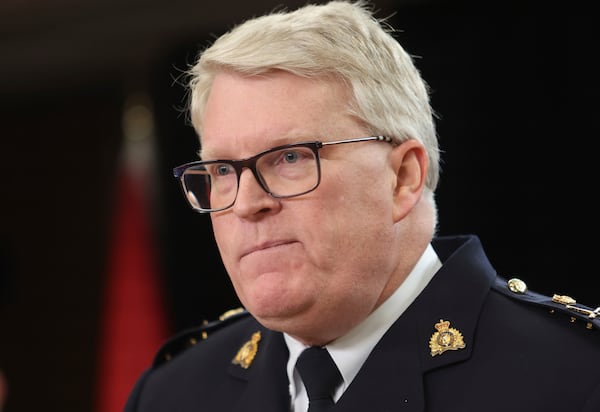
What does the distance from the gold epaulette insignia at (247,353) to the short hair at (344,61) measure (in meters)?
0.53

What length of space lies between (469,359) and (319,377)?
0.95 feet

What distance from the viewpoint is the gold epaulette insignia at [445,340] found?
177 centimetres

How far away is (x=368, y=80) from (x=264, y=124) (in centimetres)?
22

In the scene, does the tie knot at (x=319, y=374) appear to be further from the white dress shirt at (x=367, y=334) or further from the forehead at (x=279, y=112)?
the forehead at (x=279, y=112)

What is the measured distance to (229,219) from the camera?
1.79m

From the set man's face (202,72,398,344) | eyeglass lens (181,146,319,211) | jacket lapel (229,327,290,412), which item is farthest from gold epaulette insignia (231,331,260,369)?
eyeglass lens (181,146,319,211)

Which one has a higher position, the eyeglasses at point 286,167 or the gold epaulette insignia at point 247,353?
the eyeglasses at point 286,167

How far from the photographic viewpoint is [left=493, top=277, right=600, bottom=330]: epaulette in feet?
5.66

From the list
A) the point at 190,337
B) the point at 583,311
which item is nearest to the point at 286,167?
the point at 583,311

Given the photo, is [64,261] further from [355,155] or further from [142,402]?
[355,155]

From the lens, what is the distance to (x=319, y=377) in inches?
72.3

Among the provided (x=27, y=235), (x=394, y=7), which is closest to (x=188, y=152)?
(x=394, y=7)

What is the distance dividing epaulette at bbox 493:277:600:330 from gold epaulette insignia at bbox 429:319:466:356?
0.49ft

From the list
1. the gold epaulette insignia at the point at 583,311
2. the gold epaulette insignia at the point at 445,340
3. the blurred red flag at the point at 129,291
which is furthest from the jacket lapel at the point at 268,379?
the blurred red flag at the point at 129,291
